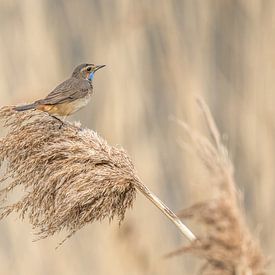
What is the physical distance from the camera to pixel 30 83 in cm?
337

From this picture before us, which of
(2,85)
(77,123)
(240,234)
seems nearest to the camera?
(240,234)

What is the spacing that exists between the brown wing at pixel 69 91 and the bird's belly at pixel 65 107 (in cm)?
1

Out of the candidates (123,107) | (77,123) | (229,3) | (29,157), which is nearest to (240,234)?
(29,157)

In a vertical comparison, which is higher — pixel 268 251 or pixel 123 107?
pixel 123 107

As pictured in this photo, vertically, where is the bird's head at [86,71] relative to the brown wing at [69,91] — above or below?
above

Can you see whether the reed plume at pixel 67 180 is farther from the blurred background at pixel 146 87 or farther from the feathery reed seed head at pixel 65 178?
the blurred background at pixel 146 87

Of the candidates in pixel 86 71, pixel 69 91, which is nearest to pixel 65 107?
pixel 69 91

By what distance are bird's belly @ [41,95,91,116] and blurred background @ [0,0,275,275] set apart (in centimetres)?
23

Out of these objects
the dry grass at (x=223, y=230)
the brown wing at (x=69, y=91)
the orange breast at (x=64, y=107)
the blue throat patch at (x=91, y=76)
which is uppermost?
the blue throat patch at (x=91, y=76)

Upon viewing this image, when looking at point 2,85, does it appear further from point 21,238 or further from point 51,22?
point 21,238

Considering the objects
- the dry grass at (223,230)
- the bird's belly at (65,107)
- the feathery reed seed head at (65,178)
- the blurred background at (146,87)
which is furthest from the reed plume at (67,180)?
the blurred background at (146,87)

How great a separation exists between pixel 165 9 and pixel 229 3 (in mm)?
294

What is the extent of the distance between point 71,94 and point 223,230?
1596mm

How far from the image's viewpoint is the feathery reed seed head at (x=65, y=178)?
1.93m
